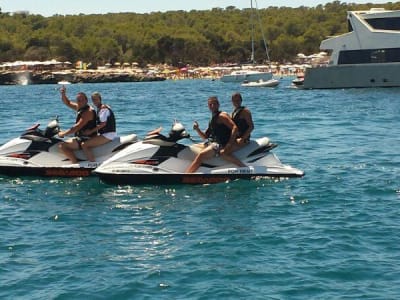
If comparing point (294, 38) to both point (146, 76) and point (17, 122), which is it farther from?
point (17, 122)

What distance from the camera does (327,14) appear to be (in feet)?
427

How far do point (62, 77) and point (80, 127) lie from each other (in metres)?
82.4

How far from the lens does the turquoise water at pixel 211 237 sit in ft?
25.7

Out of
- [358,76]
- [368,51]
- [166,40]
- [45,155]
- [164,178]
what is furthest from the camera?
[166,40]

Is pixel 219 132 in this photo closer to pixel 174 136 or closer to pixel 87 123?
pixel 174 136

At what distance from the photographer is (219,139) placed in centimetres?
1292

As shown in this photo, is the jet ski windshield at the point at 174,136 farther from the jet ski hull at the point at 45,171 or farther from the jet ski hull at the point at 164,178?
the jet ski hull at the point at 45,171

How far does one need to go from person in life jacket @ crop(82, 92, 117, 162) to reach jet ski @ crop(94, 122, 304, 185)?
596 millimetres

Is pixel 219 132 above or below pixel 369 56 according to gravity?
below

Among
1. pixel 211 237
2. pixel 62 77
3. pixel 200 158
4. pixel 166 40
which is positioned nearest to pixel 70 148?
pixel 200 158

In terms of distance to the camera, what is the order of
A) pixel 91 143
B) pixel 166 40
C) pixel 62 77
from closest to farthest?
1. pixel 91 143
2. pixel 62 77
3. pixel 166 40

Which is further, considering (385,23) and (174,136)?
(385,23)

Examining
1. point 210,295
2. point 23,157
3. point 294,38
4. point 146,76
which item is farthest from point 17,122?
point 294,38

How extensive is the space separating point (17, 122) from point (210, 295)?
78.9 feet
